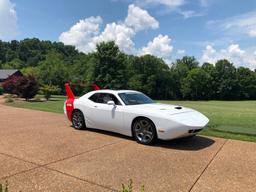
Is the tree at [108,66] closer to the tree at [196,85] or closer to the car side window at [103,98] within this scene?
the tree at [196,85]

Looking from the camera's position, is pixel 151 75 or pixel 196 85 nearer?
pixel 151 75

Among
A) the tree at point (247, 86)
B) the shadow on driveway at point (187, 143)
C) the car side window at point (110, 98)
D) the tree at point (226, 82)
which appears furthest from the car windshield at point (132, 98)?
the tree at point (247, 86)

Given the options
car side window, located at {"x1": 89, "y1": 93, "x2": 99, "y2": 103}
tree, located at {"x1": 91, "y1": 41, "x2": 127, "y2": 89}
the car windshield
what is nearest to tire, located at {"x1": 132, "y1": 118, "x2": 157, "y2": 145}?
the car windshield

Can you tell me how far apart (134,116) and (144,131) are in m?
0.48

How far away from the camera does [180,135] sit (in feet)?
19.4

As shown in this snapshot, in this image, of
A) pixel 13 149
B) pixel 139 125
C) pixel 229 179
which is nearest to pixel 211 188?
pixel 229 179

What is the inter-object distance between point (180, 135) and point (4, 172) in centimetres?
376

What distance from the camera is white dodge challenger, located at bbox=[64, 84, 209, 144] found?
5.91 metres

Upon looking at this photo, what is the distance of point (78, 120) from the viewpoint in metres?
8.06

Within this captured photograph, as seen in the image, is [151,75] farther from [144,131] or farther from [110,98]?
[144,131]

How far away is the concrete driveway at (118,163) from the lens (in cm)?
376

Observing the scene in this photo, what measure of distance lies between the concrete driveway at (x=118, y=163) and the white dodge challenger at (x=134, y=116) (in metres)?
0.34

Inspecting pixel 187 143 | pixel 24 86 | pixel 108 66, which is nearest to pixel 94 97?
Result: pixel 187 143

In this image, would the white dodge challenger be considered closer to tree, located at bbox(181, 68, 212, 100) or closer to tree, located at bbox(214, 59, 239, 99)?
tree, located at bbox(181, 68, 212, 100)
